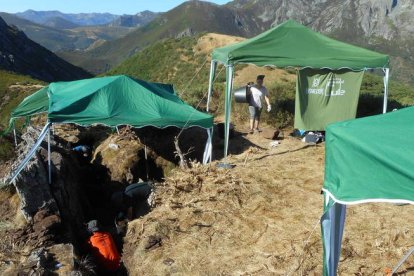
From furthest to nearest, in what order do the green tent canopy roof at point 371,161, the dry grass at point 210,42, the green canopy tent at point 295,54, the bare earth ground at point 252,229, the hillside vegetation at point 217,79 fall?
the dry grass at point 210,42 < the hillside vegetation at point 217,79 < the green canopy tent at point 295,54 < the bare earth ground at point 252,229 < the green tent canopy roof at point 371,161

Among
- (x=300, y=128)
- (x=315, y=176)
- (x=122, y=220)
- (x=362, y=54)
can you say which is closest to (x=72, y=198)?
(x=122, y=220)

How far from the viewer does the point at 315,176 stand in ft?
32.1

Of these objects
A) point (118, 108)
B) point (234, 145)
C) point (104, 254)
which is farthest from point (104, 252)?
point (234, 145)

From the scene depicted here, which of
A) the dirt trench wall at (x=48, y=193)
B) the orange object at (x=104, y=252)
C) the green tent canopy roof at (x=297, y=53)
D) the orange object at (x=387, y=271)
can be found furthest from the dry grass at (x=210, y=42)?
the orange object at (x=387, y=271)

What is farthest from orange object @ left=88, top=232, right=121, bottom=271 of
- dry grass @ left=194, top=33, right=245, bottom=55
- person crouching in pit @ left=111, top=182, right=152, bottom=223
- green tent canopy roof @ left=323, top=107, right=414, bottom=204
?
dry grass @ left=194, top=33, right=245, bottom=55

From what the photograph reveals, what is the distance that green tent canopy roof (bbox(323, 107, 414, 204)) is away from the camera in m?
3.87

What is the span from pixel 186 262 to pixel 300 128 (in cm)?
685

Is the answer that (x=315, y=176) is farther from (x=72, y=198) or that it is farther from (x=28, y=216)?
(x=28, y=216)

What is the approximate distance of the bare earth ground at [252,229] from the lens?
21.7 feet

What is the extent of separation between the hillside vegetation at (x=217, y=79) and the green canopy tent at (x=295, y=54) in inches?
124

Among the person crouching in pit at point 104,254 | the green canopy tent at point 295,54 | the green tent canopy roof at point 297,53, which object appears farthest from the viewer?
the green tent canopy roof at point 297,53

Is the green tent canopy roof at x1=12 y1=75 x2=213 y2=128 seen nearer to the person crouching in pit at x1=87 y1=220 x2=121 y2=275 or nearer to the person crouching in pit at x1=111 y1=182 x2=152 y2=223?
the person crouching in pit at x1=111 y1=182 x2=152 y2=223

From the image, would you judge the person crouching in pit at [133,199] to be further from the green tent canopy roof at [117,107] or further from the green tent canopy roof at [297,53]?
the green tent canopy roof at [297,53]

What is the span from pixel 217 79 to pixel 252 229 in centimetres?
2323
